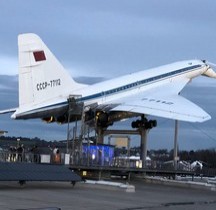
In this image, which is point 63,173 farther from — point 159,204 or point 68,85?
point 68,85

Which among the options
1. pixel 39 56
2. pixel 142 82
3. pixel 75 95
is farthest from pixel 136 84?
pixel 39 56

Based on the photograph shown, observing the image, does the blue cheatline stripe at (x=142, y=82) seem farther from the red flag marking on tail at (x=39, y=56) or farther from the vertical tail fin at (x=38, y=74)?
the red flag marking on tail at (x=39, y=56)

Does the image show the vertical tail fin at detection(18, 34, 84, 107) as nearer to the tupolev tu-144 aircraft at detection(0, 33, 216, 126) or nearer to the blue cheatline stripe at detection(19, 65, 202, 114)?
the tupolev tu-144 aircraft at detection(0, 33, 216, 126)

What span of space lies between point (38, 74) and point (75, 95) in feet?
9.74

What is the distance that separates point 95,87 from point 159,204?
65.5 ft

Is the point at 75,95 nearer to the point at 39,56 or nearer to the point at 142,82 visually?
the point at 39,56

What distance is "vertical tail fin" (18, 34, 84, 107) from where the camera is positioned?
39125 millimetres

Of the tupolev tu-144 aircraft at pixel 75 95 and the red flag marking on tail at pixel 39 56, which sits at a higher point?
the red flag marking on tail at pixel 39 56

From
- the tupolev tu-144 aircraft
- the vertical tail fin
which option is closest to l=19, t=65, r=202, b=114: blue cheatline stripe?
the tupolev tu-144 aircraft

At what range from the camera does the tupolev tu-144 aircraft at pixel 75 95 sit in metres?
38.8

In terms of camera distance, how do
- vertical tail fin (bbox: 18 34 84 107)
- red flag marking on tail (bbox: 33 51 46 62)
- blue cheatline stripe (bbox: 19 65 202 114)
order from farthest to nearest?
blue cheatline stripe (bbox: 19 65 202 114), red flag marking on tail (bbox: 33 51 46 62), vertical tail fin (bbox: 18 34 84 107)

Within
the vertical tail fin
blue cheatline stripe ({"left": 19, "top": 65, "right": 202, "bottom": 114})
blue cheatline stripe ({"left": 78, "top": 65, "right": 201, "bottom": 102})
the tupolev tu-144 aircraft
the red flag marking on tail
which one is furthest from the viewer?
blue cheatline stripe ({"left": 78, "top": 65, "right": 201, "bottom": 102})

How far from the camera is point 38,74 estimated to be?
39875 mm

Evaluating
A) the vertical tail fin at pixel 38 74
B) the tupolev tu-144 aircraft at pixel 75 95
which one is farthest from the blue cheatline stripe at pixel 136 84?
the vertical tail fin at pixel 38 74
